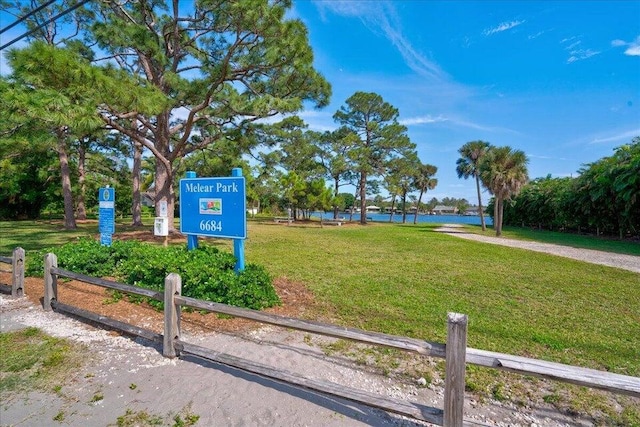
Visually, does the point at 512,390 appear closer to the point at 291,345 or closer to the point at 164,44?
the point at 291,345

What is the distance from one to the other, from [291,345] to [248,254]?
6.92 meters

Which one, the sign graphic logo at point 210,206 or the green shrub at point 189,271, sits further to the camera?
the sign graphic logo at point 210,206

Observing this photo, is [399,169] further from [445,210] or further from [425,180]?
[445,210]

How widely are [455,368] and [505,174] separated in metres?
21.3

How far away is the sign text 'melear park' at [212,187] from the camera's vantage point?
4801mm

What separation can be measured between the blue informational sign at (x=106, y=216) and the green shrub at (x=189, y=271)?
52 centimetres

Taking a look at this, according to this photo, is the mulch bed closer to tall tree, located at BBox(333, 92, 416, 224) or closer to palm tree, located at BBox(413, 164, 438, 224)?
tall tree, located at BBox(333, 92, 416, 224)

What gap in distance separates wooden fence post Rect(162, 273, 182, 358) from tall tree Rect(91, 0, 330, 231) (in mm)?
5438

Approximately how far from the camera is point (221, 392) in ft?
8.82

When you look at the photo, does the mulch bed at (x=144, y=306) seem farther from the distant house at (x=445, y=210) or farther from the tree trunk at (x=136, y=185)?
the distant house at (x=445, y=210)

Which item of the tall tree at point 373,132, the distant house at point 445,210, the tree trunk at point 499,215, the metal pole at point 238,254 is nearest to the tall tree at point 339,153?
the tall tree at point 373,132

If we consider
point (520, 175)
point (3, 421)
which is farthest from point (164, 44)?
point (520, 175)

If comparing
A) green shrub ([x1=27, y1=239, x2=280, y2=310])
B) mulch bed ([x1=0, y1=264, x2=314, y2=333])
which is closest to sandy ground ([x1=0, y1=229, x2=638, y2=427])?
mulch bed ([x1=0, y1=264, x2=314, y2=333])

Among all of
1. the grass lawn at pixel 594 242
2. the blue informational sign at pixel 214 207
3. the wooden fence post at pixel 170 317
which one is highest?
the blue informational sign at pixel 214 207
